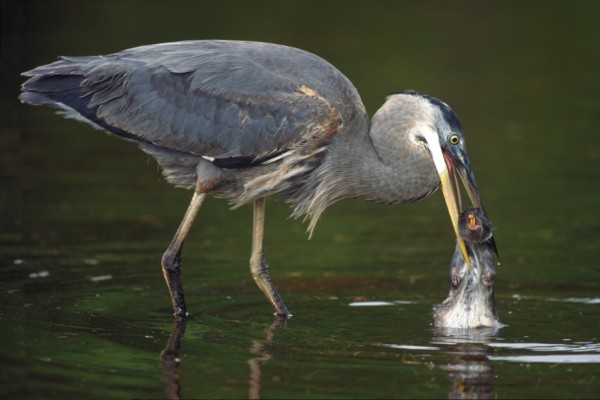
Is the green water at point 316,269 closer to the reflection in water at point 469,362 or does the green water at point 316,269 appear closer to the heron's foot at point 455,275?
the reflection in water at point 469,362

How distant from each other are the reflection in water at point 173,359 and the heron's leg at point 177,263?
0.29 meters

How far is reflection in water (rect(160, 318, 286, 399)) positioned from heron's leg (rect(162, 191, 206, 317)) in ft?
0.97

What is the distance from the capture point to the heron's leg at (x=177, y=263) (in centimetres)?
961

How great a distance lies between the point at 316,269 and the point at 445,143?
7.45 feet

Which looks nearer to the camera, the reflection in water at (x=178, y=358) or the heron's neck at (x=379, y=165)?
the reflection in water at (x=178, y=358)

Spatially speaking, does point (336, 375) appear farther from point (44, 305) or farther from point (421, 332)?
point (44, 305)

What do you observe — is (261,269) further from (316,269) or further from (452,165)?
(452,165)

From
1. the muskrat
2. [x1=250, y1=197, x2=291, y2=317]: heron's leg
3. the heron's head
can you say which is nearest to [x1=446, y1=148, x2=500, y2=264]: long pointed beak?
the heron's head

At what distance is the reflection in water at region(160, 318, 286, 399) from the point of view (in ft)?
24.2

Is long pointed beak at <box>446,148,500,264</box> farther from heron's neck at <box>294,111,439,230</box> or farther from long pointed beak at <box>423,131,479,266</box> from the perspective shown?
heron's neck at <box>294,111,439,230</box>

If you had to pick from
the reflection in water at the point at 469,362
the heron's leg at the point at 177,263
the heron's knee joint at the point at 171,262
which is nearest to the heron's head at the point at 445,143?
the reflection in water at the point at 469,362

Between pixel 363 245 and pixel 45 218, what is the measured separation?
336 cm

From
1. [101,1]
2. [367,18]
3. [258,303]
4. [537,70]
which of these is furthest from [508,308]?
[101,1]

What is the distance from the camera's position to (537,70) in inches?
926
